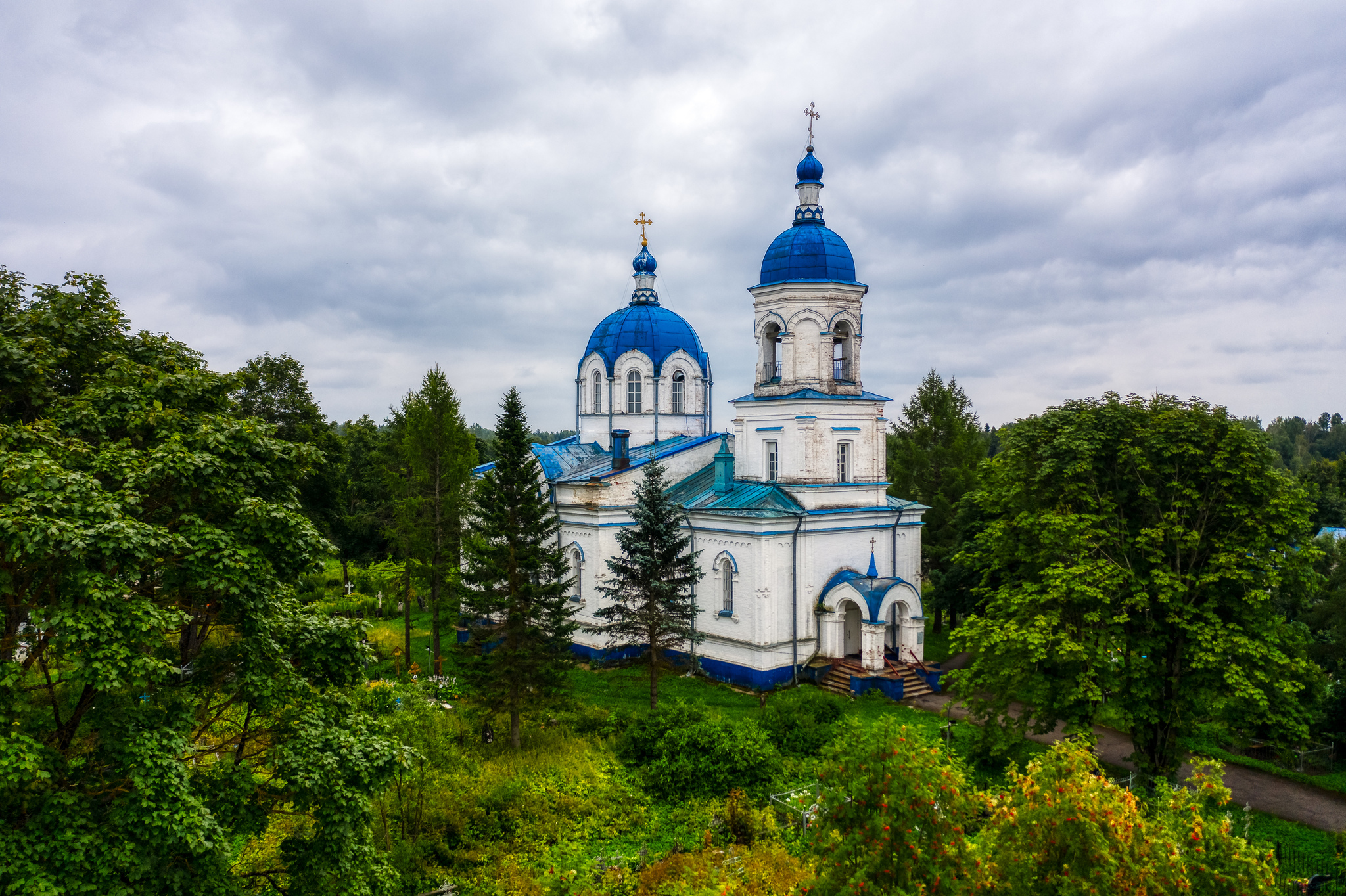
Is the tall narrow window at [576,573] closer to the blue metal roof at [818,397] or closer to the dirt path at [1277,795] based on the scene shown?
the blue metal roof at [818,397]

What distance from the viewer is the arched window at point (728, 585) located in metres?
25.8

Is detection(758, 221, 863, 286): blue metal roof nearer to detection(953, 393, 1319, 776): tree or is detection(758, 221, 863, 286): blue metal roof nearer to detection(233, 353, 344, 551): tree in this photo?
detection(953, 393, 1319, 776): tree

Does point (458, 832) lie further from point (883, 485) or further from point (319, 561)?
point (883, 485)

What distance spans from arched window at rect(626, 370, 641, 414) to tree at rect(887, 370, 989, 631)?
34.9 ft

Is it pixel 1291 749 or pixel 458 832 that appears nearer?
pixel 458 832

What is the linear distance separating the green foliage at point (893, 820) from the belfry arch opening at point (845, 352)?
1872 centimetres

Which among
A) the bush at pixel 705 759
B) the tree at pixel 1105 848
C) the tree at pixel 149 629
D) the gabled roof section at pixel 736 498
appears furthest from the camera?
the gabled roof section at pixel 736 498

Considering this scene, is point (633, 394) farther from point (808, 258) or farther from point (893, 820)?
point (893, 820)

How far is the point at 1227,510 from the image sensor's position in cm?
1537

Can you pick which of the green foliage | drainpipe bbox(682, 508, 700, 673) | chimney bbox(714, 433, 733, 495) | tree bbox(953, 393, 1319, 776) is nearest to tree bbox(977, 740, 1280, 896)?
the green foliage

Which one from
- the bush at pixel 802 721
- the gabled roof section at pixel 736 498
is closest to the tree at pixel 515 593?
the bush at pixel 802 721

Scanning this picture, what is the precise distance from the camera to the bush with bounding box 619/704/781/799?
1662 centimetres

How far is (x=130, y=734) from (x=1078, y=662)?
1549cm

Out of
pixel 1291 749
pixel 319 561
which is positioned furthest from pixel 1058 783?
pixel 1291 749
